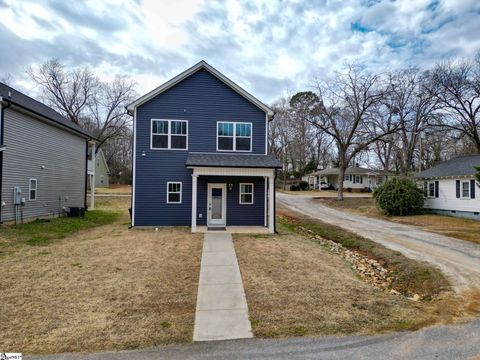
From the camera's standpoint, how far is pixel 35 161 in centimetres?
1655

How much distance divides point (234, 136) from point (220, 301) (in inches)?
419

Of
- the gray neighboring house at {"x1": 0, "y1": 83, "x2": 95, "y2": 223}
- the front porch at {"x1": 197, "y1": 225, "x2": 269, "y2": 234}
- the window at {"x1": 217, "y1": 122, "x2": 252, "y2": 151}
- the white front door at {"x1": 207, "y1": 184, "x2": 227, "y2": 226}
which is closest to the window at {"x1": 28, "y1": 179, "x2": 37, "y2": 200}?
the gray neighboring house at {"x1": 0, "y1": 83, "x2": 95, "y2": 223}

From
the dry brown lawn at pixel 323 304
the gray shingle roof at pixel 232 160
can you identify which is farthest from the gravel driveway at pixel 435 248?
the gray shingle roof at pixel 232 160

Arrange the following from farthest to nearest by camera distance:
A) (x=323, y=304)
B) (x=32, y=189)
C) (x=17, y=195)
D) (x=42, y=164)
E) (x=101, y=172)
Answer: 1. (x=101, y=172)
2. (x=42, y=164)
3. (x=32, y=189)
4. (x=17, y=195)
5. (x=323, y=304)

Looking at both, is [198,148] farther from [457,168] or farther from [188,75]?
[457,168]

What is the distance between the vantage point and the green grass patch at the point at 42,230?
464 inches

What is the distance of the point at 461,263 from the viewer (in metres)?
9.48

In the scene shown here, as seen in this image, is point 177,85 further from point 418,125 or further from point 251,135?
point 418,125

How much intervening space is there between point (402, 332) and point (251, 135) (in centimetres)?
1207

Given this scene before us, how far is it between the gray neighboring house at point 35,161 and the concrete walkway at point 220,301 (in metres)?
10.3

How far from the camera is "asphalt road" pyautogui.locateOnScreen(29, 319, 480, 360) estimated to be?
4.17 m

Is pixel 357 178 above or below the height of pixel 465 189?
above

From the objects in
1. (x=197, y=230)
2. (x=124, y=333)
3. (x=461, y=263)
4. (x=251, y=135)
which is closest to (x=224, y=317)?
(x=124, y=333)

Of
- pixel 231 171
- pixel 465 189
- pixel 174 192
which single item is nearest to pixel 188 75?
pixel 231 171
